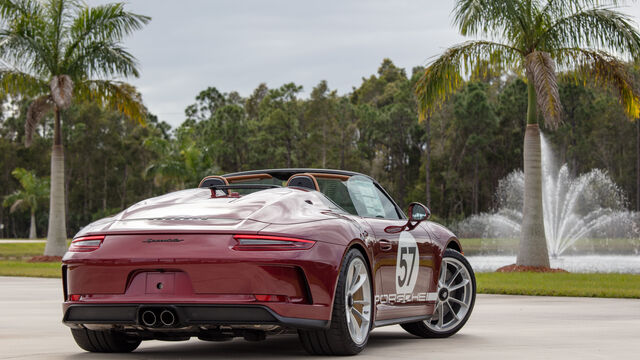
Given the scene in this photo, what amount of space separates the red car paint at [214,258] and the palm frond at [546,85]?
49.3 ft

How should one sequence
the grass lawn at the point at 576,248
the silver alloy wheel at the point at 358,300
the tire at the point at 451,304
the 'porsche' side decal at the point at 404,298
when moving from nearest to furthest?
the silver alloy wheel at the point at 358,300, the 'porsche' side decal at the point at 404,298, the tire at the point at 451,304, the grass lawn at the point at 576,248

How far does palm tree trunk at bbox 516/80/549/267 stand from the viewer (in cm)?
2297

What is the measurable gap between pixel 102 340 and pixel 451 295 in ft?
10.9

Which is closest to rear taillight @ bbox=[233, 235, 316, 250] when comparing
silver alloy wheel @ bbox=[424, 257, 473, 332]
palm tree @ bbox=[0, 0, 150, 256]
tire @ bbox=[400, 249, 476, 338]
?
tire @ bbox=[400, 249, 476, 338]

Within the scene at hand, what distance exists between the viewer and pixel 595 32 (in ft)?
73.1

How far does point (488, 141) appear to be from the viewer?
75.2 m

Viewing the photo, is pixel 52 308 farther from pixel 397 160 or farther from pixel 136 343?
pixel 397 160

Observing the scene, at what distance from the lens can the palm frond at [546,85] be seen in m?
21.1

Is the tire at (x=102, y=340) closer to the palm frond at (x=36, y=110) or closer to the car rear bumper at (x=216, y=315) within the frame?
the car rear bumper at (x=216, y=315)

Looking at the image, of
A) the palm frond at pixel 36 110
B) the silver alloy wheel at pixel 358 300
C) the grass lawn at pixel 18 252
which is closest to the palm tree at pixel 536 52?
the palm frond at pixel 36 110

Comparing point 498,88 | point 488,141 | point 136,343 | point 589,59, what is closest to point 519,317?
point 136,343

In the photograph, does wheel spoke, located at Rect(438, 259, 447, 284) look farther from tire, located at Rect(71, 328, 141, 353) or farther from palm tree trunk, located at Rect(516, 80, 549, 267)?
palm tree trunk, located at Rect(516, 80, 549, 267)

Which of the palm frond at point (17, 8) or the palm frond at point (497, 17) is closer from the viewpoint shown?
the palm frond at point (497, 17)

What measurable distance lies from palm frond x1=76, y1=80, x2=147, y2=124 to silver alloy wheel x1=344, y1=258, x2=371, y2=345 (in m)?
23.1
